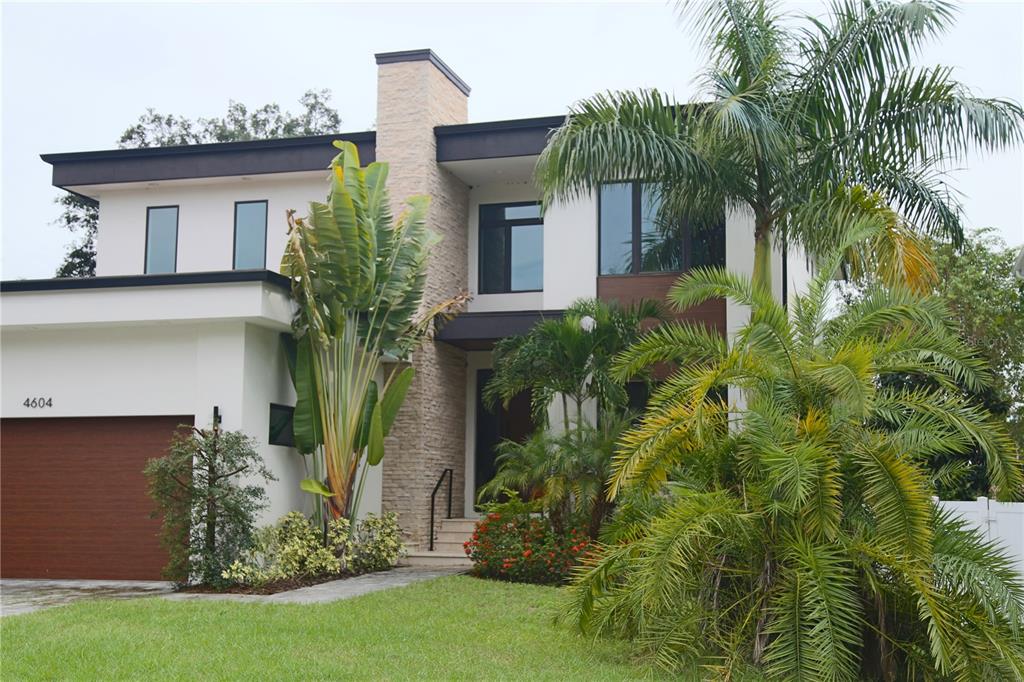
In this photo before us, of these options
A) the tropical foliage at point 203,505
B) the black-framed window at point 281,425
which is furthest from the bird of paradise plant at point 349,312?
the tropical foliage at point 203,505

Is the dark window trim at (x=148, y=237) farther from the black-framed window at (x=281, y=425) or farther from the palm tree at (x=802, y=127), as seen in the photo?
the palm tree at (x=802, y=127)

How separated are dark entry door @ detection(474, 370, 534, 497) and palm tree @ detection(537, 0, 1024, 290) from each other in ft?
21.2

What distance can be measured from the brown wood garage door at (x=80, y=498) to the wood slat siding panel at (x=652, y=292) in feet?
22.9

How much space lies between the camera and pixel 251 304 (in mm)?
14172

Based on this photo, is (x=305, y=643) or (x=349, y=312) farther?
(x=349, y=312)

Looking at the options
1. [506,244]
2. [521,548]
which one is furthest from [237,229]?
[521,548]

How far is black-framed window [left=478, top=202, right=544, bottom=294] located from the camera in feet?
66.1

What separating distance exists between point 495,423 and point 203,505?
754cm

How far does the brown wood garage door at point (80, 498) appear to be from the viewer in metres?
15.0

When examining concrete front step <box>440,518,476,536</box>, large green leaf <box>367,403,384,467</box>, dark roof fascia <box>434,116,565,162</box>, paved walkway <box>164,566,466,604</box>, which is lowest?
paved walkway <box>164,566,466,604</box>

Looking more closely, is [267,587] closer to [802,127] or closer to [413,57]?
[802,127]

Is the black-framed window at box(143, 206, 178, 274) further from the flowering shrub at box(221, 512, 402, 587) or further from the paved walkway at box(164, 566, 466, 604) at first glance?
the paved walkway at box(164, 566, 466, 604)

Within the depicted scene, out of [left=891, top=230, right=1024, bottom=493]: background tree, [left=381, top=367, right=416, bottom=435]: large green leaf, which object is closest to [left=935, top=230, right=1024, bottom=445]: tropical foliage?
[left=891, top=230, right=1024, bottom=493]: background tree

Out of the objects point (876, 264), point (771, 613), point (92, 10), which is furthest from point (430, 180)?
point (771, 613)
